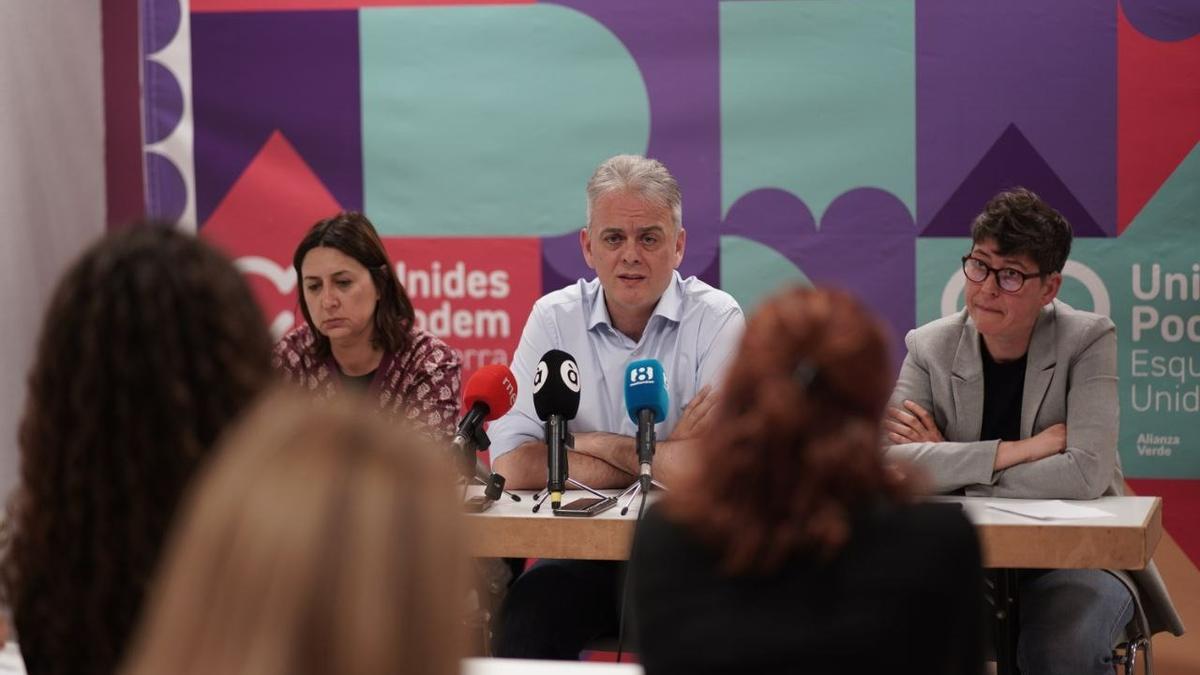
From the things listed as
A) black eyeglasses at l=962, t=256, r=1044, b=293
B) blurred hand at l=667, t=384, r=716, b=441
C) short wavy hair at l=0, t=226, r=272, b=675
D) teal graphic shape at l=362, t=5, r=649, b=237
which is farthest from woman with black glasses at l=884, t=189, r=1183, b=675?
short wavy hair at l=0, t=226, r=272, b=675

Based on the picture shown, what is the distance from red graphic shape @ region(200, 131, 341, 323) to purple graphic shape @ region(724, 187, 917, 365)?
159 centimetres

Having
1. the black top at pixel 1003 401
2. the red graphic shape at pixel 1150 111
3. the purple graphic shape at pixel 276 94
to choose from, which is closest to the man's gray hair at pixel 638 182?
the black top at pixel 1003 401

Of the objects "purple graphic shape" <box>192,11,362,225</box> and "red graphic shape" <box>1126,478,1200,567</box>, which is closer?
"red graphic shape" <box>1126,478,1200,567</box>

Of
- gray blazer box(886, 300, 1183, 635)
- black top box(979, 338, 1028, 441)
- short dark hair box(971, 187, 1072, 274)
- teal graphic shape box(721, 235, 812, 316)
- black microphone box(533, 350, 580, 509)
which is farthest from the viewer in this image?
teal graphic shape box(721, 235, 812, 316)

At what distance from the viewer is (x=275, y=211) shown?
4.95 metres

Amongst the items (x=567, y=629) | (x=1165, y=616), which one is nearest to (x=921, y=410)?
(x=1165, y=616)

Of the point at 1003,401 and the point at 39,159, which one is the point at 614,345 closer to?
the point at 1003,401

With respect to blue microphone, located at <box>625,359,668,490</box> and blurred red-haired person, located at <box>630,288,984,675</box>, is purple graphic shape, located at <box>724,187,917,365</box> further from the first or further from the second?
blurred red-haired person, located at <box>630,288,984,675</box>

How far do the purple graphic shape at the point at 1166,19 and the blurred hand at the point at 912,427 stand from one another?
1734mm

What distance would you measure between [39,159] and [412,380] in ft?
7.23

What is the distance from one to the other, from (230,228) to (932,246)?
2.59 meters

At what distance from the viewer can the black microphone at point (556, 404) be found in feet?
10.2

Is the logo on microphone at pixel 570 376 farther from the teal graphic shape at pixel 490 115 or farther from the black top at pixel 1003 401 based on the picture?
the teal graphic shape at pixel 490 115

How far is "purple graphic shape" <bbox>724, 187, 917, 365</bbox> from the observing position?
452 centimetres
